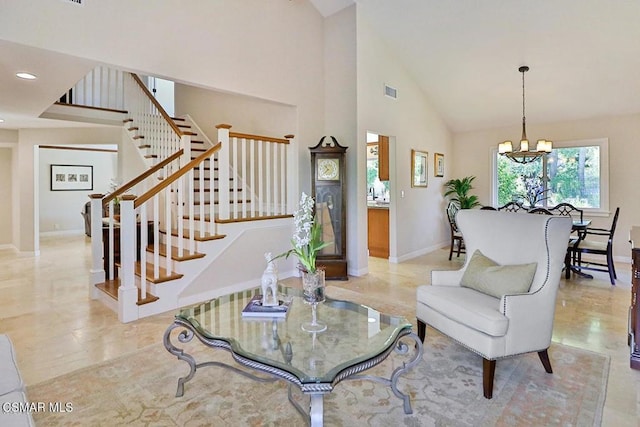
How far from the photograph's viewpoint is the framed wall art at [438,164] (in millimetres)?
6773

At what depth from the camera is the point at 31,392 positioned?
6.97 ft

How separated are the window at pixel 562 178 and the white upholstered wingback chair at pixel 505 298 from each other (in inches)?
156

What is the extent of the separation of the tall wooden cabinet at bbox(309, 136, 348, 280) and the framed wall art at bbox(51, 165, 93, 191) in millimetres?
7766

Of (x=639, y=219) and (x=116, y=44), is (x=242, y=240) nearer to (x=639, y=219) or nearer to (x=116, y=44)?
(x=116, y=44)

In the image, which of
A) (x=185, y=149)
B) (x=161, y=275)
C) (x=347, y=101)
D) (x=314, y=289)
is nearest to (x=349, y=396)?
(x=314, y=289)

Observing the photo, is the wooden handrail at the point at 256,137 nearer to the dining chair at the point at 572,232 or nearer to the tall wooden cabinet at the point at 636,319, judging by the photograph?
the dining chair at the point at 572,232

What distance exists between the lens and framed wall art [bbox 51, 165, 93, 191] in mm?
8992

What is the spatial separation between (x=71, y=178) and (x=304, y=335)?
989cm

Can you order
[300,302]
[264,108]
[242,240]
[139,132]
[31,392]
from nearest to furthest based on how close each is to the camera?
1. [31,392]
2. [300,302]
3. [242,240]
4. [264,108]
5. [139,132]

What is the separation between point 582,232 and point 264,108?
16.0ft

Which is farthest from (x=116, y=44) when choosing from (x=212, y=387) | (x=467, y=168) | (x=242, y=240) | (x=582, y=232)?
(x=467, y=168)

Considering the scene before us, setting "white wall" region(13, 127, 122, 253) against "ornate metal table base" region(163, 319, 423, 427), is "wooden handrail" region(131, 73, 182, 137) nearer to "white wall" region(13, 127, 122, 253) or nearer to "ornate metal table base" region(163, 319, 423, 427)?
"white wall" region(13, 127, 122, 253)

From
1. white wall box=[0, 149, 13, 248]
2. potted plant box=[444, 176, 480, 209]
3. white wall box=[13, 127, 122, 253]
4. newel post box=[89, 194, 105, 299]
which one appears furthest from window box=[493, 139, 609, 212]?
white wall box=[0, 149, 13, 248]

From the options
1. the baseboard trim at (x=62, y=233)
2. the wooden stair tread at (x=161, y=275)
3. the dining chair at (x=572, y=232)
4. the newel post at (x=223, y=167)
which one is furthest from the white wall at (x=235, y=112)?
the baseboard trim at (x=62, y=233)
